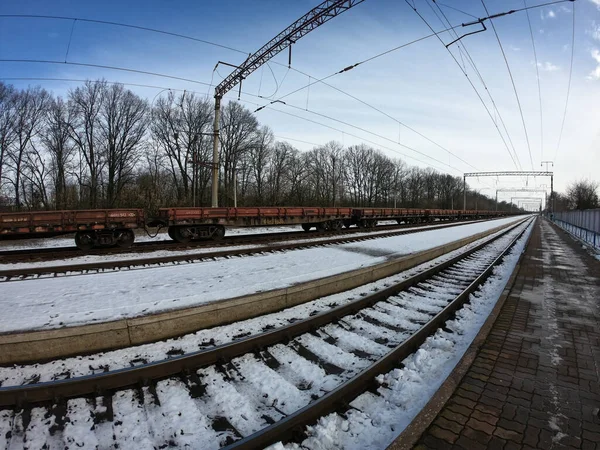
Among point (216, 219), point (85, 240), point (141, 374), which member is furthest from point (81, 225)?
point (141, 374)

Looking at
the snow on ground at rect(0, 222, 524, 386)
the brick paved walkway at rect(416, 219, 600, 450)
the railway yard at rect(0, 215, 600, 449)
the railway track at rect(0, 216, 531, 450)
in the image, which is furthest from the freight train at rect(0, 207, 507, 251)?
the brick paved walkway at rect(416, 219, 600, 450)

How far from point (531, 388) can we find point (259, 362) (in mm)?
2944

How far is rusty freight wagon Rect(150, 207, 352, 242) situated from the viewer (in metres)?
12.8

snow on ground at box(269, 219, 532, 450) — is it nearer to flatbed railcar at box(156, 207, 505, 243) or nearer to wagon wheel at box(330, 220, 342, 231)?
flatbed railcar at box(156, 207, 505, 243)

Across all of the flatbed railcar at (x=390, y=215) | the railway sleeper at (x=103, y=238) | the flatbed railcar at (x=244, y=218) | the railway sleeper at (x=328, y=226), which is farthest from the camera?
the flatbed railcar at (x=390, y=215)

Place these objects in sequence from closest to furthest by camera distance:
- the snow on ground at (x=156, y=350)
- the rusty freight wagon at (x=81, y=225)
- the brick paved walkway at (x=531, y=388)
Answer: the brick paved walkway at (x=531, y=388)
the snow on ground at (x=156, y=350)
the rusty freight wagon at (x=81, y=225)

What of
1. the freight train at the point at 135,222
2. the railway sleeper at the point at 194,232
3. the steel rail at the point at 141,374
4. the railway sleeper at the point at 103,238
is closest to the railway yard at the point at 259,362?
the steel rail at the point at 141,374

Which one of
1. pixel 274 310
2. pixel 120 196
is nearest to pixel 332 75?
pixel 274 310

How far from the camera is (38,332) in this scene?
3.72 metres

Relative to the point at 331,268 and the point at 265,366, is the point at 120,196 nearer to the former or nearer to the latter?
the point at 331,268

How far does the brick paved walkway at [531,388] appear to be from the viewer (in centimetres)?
250

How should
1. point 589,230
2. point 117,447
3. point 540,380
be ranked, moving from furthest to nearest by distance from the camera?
point 589,230, point 540,380, point 117,447

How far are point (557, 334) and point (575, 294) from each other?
3.27 metres

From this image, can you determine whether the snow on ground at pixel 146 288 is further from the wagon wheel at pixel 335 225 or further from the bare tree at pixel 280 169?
the bare tree at pixel 280 169
